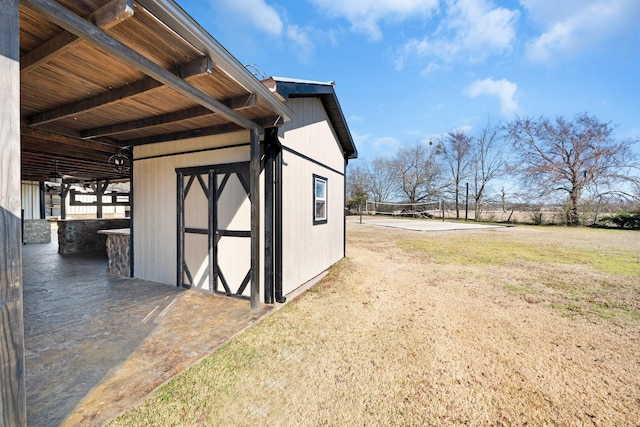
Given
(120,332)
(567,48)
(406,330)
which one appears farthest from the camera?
(567,48)

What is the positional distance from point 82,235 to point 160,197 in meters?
5.55

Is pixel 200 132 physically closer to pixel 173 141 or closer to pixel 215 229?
pixel 173 141

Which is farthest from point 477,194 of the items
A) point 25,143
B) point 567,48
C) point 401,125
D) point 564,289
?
point 25,143

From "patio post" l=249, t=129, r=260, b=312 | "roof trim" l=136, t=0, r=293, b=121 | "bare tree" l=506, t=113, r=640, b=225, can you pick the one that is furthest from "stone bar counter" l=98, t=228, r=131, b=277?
"bare tree" l=506, t=113, r=640, b=225

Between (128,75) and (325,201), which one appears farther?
(325,201)

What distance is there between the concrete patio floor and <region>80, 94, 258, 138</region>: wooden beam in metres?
2.55

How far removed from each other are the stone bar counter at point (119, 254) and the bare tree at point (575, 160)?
80.3ft

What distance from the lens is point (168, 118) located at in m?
3.49

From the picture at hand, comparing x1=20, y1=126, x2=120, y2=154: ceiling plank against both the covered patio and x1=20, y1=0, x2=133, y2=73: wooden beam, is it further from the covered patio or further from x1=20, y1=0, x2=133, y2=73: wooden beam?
x1=20, y1=0, x2=133, y2=73: wooden beam

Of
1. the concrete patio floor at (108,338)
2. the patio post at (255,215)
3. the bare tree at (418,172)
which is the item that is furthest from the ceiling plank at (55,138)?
the bare tree at (418,172)

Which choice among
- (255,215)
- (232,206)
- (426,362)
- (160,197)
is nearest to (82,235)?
(160,197)

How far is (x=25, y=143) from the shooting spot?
16.1 ft

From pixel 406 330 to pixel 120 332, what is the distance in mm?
3271

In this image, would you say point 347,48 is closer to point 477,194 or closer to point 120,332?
point 120,332
